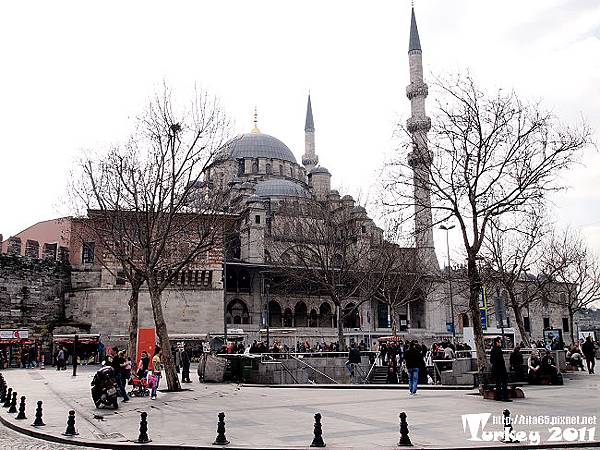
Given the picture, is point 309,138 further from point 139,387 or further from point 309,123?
point 139,387

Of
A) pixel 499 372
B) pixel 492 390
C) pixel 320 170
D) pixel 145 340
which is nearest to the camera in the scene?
pixel 499 372

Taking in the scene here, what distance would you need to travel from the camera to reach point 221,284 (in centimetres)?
4516

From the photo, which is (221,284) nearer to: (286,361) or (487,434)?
(286,361)

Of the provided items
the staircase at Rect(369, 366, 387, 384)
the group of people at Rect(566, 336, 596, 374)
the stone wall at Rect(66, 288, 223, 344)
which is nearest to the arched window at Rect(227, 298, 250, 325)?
the stone wall at Rect(66, 288, 223, 344)

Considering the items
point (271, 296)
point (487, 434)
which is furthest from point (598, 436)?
point (271, 296)

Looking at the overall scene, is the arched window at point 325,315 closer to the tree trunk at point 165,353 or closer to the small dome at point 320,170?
the small dome at point 320,170

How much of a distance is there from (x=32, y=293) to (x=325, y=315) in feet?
86.6

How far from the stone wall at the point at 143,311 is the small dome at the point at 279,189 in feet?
71.1

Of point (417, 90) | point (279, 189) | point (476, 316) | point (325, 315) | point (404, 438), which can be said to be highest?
point (417, 90)

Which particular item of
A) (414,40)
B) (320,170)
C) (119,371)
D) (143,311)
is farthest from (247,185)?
(119,371)

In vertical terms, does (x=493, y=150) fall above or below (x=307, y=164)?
below

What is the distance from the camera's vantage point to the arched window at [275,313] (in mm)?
54969

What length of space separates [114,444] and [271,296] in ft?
151

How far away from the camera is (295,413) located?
11641mm
